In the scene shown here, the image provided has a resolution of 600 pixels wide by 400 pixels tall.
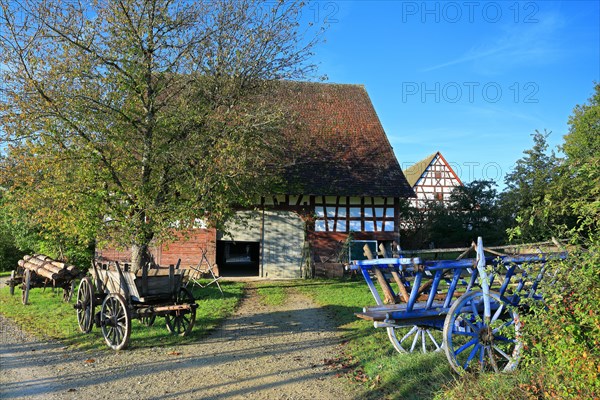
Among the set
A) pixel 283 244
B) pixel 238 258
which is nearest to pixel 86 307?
pixel 283 244

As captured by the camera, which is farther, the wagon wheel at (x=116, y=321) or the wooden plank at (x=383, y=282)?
the wagon wheel at (x=116, y=321)

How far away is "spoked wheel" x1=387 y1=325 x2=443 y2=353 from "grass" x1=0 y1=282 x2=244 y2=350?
3.55 m

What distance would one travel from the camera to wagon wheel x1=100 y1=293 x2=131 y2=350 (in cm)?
762

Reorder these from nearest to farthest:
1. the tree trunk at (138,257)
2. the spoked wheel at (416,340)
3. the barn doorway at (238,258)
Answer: the spoked wheel at (416,340) < the tree trunk at (138,257) < the barn doorway at (238,258)

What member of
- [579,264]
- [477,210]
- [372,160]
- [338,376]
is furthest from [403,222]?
[579,264]

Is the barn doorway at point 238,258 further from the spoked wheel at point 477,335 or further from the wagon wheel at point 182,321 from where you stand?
the spoked wheel at point 477,335

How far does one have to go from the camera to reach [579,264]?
12.5 feet

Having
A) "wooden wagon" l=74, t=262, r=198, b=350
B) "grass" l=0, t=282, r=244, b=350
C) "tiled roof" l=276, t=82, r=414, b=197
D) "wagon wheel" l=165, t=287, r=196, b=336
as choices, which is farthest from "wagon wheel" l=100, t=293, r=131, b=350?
"tiled roof" l=276, t=82, r=414, b=197

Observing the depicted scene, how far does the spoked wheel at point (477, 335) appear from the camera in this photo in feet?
17.2

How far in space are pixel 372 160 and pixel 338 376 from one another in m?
13.3

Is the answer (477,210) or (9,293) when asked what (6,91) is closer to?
(9,293)

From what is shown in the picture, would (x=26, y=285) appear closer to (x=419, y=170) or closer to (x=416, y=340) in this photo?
(x=416, y=340)

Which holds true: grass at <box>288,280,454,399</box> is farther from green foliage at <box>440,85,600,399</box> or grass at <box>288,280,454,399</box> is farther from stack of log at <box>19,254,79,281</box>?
stack of log at <box>19,254,79,281</box>

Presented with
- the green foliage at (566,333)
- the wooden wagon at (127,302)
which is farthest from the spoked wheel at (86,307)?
the green foliage at (566,333)
